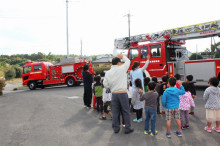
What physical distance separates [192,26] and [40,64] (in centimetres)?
1306

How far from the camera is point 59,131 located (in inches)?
209

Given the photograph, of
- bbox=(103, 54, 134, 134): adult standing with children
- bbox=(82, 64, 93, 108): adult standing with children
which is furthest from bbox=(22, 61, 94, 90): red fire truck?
bbox=(103, 54, 134, 134): adult standing with children

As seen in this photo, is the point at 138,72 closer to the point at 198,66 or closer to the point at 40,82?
the point at 198,66

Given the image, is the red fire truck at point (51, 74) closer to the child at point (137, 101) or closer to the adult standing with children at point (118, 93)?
the child at point (137, 101)

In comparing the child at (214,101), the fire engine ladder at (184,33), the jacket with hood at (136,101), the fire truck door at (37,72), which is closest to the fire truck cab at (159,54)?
the fire engine ladder at (184,33)

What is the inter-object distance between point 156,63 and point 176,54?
1.45 m

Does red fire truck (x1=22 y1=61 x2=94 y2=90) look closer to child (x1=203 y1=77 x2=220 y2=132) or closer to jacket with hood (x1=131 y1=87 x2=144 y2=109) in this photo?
jacket with hood (x1=131 y1=87 x2=144 y2=109)

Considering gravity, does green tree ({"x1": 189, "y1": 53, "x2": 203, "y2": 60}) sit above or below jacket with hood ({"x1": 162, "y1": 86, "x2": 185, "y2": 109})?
above

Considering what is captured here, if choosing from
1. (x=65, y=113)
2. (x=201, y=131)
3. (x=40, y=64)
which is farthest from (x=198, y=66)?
(x=40, y=64)

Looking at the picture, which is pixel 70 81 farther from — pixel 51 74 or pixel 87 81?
pixel 87 81

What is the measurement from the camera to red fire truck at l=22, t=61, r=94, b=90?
17438mm

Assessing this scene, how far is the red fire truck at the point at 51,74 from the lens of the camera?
1744cm

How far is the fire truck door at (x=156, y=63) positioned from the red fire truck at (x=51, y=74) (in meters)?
7.03

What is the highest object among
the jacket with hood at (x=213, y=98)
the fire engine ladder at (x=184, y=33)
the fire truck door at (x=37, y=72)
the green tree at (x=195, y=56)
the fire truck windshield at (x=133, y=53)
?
the fire engine ladder at (x=184, y=33)
